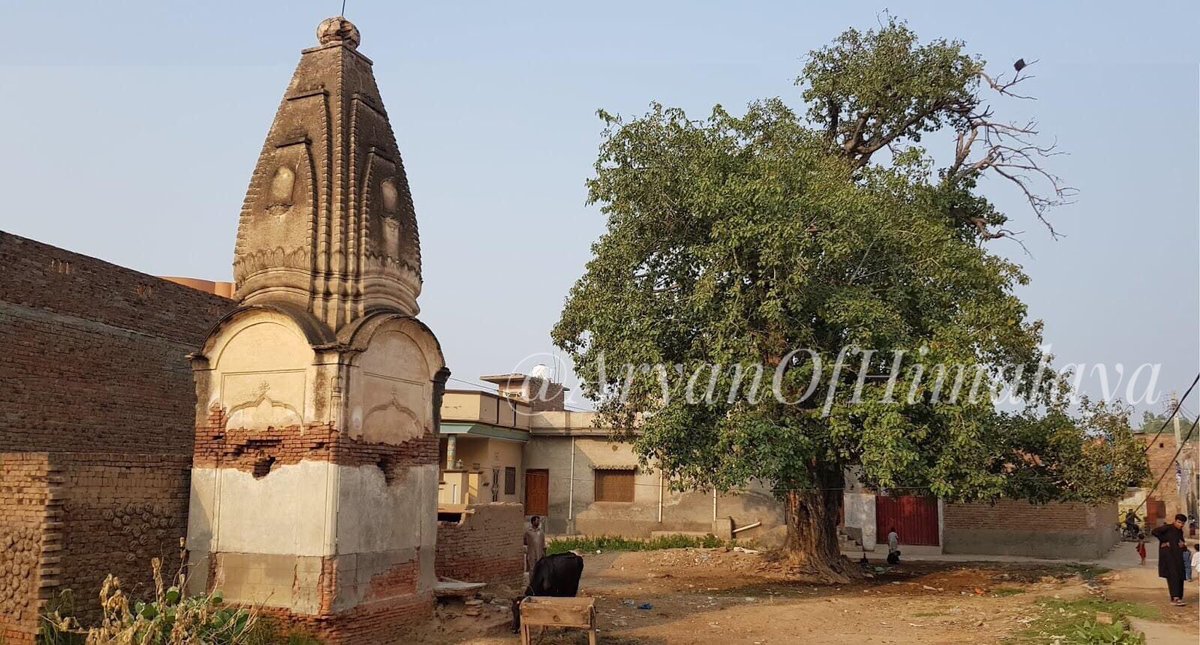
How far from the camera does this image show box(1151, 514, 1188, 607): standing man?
14945 mm

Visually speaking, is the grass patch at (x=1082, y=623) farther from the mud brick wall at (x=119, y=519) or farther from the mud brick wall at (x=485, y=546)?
the mud brick wall at (x=119, y=519)

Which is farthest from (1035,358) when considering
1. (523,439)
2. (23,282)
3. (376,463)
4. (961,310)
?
(23,282)

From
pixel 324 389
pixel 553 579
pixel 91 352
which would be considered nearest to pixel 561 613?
pixel 553 579

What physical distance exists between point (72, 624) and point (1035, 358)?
1742cm

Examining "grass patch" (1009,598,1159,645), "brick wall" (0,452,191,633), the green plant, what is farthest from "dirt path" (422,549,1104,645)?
"brick wall" (0,452,191,633)

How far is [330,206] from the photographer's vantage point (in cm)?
1109

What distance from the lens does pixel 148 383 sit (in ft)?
58.3

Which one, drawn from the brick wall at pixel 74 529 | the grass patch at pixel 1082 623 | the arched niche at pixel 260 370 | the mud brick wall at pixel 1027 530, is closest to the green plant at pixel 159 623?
the brick wall at pixel 74 529

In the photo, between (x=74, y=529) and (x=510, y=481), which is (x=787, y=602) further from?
(x=510, y=481)

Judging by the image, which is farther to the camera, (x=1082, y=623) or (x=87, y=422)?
(x=87, y=422)

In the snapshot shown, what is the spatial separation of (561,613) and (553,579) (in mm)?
1415

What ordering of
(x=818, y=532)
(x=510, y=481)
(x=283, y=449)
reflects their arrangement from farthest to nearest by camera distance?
(x=510, y=481)
(x=818, y=532)
(x=283, y=449)

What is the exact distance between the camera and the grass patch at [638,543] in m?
25.9

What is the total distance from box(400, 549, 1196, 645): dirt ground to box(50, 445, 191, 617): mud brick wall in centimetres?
317
